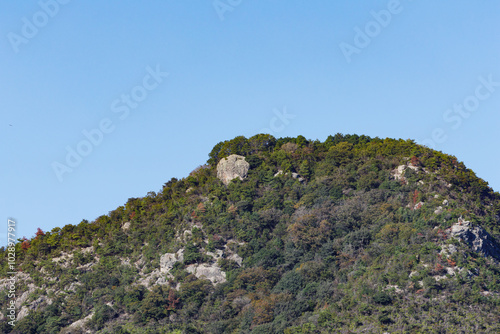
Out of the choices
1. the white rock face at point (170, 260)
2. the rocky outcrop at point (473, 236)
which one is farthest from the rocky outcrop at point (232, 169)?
the rocky outcrop at point (473, 236)

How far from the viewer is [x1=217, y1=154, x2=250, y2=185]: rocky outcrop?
88688 mm

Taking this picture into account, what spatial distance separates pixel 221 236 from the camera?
79.4 m

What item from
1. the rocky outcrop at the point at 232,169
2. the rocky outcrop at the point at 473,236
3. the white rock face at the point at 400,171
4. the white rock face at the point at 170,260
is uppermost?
the rocky outcrop at the point at 232,169

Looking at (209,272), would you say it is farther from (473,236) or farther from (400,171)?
(473,236)

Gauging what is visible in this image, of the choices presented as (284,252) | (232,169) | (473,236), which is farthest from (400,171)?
(232,169)

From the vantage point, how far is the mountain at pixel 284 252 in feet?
212

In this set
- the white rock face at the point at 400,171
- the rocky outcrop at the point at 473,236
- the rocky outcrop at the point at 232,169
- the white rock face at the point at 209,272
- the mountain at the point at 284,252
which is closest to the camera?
the mountain at the point at 284,252

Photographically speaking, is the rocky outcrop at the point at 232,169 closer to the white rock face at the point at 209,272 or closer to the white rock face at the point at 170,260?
the white rock face at the point at 170,260

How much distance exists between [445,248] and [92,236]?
40804 mm

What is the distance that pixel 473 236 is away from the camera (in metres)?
68.2

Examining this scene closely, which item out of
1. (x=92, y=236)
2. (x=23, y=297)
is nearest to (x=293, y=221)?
(x=92, y=236)

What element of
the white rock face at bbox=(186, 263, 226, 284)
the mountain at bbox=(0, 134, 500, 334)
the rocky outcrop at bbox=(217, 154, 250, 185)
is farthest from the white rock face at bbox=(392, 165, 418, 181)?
the white rock face at bbox=(186, 263, 226, 284)

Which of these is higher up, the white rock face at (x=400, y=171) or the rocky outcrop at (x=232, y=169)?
the rocky outcrop at (x=232, y=169)

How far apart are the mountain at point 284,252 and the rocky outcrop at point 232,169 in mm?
170
